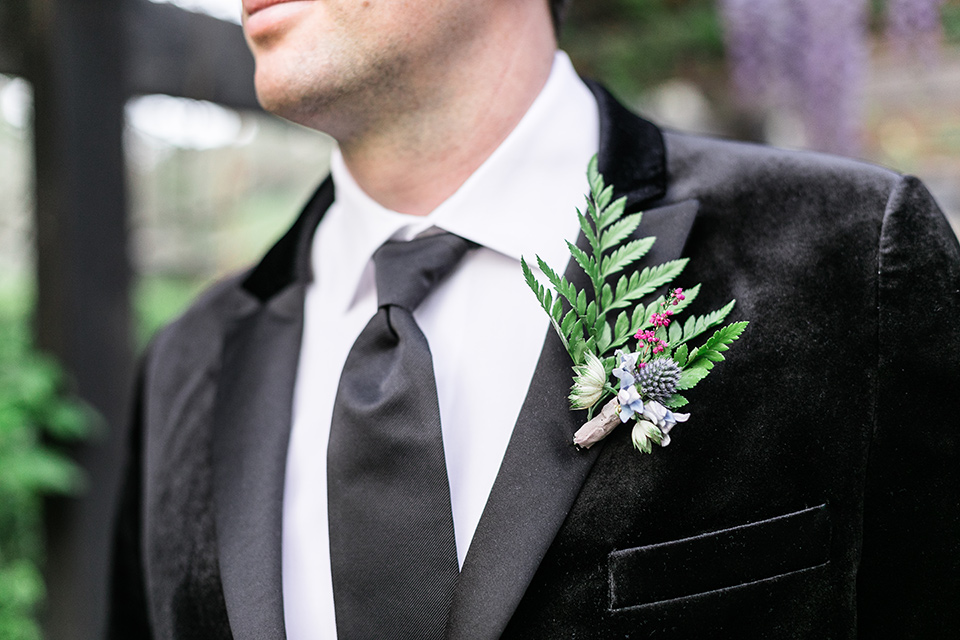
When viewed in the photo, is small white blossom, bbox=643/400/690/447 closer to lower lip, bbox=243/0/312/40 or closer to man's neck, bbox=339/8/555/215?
man's neck, bbox=339/8/555/215

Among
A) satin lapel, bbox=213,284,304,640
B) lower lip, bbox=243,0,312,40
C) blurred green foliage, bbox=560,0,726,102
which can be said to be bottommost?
blurred green foliage, bbox=560,0,726,102

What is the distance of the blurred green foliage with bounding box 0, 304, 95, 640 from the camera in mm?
2404

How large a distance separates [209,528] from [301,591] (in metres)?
0.21

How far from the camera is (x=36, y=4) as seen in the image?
98.7 inches

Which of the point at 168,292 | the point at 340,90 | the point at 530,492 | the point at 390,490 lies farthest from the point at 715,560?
the point at 168,292

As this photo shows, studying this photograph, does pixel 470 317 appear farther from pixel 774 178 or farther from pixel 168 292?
pixel 168 292

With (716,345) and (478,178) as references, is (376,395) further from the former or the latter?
(716,345)

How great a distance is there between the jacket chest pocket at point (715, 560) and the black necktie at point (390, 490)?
234 millimetres

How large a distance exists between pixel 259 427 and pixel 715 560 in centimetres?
76

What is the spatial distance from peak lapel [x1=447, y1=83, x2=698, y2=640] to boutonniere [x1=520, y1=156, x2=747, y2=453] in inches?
1.1

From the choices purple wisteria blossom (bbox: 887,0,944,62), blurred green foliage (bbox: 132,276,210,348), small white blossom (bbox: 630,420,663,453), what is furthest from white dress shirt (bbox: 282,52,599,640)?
blurred green foliage (bbox: 132,276,210,348)

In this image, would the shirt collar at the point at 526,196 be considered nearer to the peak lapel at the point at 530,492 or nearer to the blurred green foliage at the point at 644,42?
the peak lapel at the point at 530,492

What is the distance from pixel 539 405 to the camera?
109cm

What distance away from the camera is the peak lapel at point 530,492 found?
100cm
